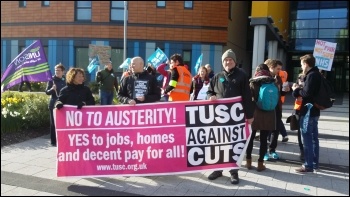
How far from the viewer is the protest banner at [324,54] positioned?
368 inches

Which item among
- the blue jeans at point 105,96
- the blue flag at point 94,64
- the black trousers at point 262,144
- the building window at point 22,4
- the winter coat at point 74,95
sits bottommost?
the black trousers at point 262,144

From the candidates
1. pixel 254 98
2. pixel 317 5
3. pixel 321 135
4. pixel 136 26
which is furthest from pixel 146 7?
pixel 254 98

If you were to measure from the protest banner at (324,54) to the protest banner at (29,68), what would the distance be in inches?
264

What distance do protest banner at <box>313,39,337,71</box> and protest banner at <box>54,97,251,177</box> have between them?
536 cm

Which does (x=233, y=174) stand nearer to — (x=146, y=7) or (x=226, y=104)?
(x=226, y=104)

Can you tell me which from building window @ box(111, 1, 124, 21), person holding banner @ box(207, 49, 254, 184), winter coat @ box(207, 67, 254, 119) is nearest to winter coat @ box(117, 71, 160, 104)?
person holding banner @ box(207, 49, 254, 184)

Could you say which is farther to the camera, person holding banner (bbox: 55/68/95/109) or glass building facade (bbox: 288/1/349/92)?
glass building facade (bbox: 288/1/349/92)

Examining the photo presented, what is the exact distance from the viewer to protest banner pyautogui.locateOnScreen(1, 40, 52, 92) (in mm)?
6770

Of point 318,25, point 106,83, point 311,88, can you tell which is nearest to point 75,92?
point 311,88

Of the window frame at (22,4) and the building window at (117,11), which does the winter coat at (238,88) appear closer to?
the building window at (117,11)

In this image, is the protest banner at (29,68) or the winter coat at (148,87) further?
the protest banner at (29,68)

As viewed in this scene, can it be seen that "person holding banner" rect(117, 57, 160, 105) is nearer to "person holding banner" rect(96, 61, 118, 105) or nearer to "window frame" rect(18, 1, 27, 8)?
"person holding banner" rect(96, 61, 118, 105)

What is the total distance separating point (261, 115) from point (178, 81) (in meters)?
1.75

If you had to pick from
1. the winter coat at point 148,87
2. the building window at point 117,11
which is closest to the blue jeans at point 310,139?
the winter coat at point 148,87
